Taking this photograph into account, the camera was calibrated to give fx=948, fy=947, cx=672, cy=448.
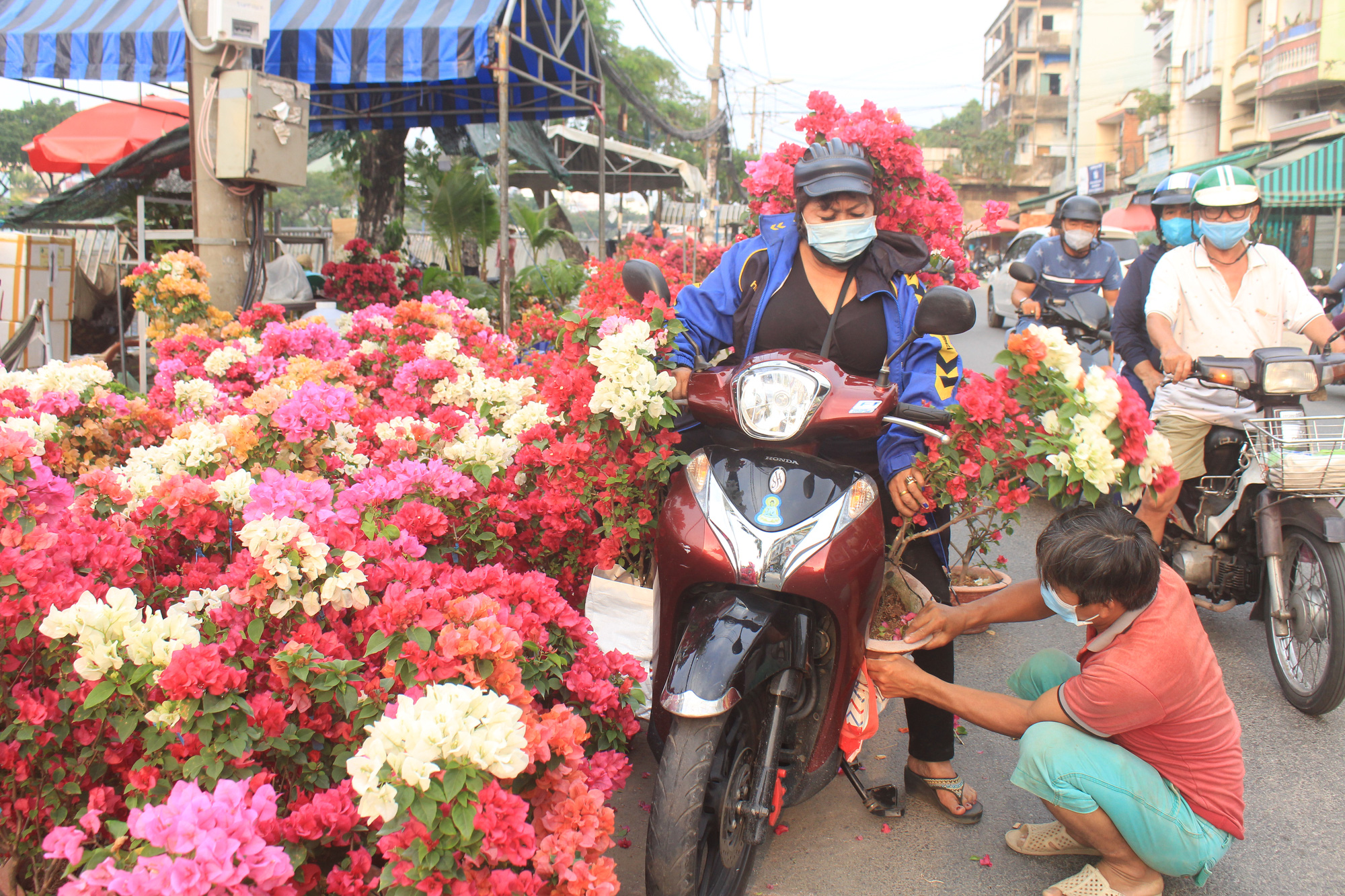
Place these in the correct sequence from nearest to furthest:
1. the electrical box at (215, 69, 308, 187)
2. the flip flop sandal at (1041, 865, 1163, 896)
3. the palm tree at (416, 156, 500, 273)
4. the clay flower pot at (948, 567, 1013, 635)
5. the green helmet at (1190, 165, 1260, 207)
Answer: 1. the flip flop sandal at (1041, 865, 1163, 896)
2. the green helmet at (1190, 165, 1260, 207)
3. the clay flower pot at (948, 567, 1013, 635)
4. the electrical box at (215, 69, 308, 187)
5. the palm tree at (416, 156, 500, 273)

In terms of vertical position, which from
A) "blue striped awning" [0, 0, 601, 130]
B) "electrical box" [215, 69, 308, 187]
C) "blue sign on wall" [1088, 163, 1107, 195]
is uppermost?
"blue sign on wall" [1088, 163, 1107, 195]

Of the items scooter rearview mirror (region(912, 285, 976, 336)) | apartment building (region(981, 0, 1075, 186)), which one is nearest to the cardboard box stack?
scooter rearview mirror (region(912, 285, 976, 336))

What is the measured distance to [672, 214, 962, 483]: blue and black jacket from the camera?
2941 mm

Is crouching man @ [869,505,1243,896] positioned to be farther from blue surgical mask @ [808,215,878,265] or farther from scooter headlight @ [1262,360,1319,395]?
scooter headlight @ [1262,360,1319,395]

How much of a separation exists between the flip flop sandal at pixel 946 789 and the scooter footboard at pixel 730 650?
97cm

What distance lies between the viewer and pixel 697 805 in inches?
88.8

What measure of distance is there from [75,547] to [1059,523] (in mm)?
2602

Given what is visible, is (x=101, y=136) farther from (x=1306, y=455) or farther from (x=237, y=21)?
(x=1306, y=455)

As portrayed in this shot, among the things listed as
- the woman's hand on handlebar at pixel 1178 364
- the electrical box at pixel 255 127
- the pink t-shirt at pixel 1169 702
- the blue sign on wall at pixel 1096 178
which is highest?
the blue sign on wall at pixel 1096 178

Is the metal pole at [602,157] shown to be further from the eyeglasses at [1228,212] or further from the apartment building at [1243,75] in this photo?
the apartment building at [1243,75]

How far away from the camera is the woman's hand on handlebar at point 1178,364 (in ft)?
13.1

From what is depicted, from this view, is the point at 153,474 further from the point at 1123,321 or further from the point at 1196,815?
the point at 1123,321

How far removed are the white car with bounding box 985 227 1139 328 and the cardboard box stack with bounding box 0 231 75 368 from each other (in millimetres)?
10067

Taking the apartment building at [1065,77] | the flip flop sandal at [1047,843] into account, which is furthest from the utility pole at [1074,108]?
the flip flop sandal at [1047,843]
